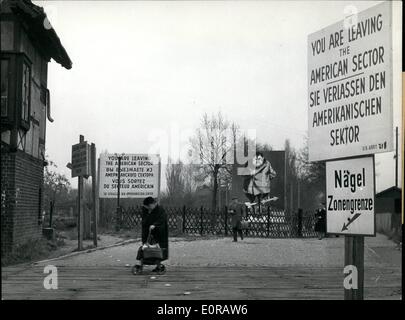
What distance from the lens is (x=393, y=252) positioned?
20.1m

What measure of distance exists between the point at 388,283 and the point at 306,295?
2666 mm

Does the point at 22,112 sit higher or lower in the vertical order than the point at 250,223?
higher

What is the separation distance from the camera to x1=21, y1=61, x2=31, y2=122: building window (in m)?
14.4

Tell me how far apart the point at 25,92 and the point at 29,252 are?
3.84m

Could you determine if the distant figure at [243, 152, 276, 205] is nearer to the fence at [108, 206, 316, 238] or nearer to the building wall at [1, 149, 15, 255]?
the fence at [108, 206, 316, 238]

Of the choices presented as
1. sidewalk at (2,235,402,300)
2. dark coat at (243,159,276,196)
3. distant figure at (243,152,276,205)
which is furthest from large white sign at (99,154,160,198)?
sidewalk at (2,235,402,300)

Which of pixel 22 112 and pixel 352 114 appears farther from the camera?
pixel 22 112

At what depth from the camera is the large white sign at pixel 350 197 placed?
4.32 metres

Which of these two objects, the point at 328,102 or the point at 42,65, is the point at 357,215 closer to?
the point at 328,102

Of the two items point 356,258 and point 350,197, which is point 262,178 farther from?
point 350,197

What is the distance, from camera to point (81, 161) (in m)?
18.0

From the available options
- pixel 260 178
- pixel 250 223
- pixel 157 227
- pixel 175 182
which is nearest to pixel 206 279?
pixel 157 227

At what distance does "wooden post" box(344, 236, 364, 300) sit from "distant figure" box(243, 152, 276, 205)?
3449 centimetres
